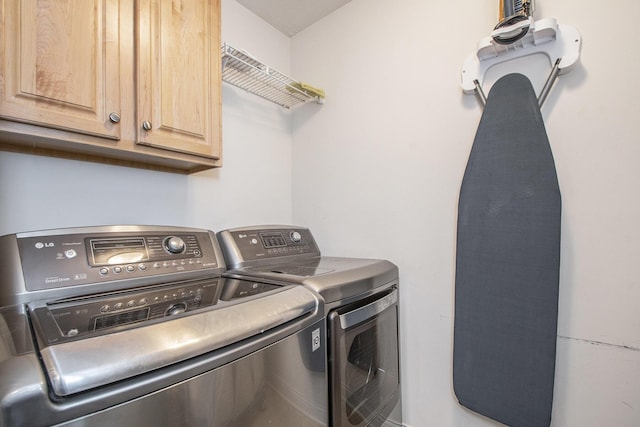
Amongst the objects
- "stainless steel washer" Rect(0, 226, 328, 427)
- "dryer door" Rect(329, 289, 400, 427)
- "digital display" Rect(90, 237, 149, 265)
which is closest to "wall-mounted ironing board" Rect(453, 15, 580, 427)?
"dryer door" Rect(329, 289, 400, 427)

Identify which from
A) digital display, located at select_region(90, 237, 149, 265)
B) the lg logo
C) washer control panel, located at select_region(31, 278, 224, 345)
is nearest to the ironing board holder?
washer control panel, located at select_region(31, 278, 224, 345)

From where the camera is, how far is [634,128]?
932 mm

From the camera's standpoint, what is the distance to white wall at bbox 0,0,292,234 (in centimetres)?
100

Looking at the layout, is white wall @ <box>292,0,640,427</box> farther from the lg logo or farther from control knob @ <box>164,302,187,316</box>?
the lg logo

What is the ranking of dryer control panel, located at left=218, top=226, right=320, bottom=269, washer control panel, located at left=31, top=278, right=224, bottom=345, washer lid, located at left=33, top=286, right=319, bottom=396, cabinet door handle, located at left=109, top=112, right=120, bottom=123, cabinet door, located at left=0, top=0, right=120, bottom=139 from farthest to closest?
1. dryer control panel, located at left=218, top=226, right=320, bottom=269
2. cabinet door handle, located at left=109, top=112, right=120, bottom=123
3. cabinet door, located at left=0, top=0, right=120, bottom=139
4. washer control panel, located at left=31, top=278, right=224, bottom=345
5. washer lid, located at left=33, top=286, right=319, bottom=396

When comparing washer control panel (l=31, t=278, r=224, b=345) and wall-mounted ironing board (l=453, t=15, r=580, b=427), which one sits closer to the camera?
washer control panel (l=31, t=278, r=224, b=345)

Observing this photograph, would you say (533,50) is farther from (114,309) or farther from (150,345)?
(114,309)

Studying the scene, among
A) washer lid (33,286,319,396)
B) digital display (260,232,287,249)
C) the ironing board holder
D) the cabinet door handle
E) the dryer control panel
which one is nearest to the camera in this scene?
washer lid (33,286,319,396)

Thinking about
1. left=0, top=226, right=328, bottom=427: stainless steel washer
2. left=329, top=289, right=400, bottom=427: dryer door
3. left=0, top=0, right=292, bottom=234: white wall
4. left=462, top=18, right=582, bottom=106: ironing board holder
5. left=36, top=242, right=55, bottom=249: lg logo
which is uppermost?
left=462, top=18, right=582, bottom=106: ironing board holder

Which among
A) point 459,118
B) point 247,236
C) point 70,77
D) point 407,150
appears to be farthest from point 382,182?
point 70,77

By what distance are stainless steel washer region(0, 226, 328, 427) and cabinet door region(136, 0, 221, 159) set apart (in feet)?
1.23

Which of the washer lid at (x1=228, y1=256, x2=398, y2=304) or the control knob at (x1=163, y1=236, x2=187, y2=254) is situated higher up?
the control knob at (x1=163, y1=236, x2=187, y2=254)

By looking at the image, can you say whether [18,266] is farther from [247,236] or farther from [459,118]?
[459,118]

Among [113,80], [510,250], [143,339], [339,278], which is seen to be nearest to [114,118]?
[113,80]
